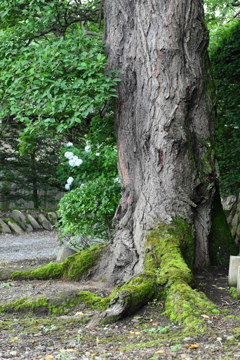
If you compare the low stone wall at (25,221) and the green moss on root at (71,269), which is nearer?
the green moss on root at (71,269)

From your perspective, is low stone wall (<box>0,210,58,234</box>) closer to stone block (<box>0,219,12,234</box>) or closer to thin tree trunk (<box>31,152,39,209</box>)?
stone block (<box>0,219,12,234</box>)

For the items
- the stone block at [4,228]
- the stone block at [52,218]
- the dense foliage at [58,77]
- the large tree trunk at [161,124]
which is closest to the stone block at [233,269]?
the large tree trunk at [161,124]

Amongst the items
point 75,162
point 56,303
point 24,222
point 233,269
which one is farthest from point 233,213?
point 24,222

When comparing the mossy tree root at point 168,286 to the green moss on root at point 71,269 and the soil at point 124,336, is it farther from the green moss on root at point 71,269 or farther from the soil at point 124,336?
the green moss on root at point 71,269

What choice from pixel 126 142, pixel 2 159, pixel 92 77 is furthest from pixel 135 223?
pixel 2 159

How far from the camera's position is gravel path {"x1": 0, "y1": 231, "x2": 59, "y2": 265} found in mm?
8898

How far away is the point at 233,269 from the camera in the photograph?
17.3 ft

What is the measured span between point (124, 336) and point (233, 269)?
1882 millimetres

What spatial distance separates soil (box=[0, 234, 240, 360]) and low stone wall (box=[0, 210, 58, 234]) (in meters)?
8.03

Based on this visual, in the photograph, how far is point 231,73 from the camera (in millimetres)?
8391

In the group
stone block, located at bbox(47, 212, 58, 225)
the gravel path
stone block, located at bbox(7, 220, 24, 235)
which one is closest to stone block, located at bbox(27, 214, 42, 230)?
the gravel path

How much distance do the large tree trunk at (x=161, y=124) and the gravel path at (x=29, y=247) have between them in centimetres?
313

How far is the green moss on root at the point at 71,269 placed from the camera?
6.27 metres

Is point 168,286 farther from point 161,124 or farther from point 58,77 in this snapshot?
point 58,77
